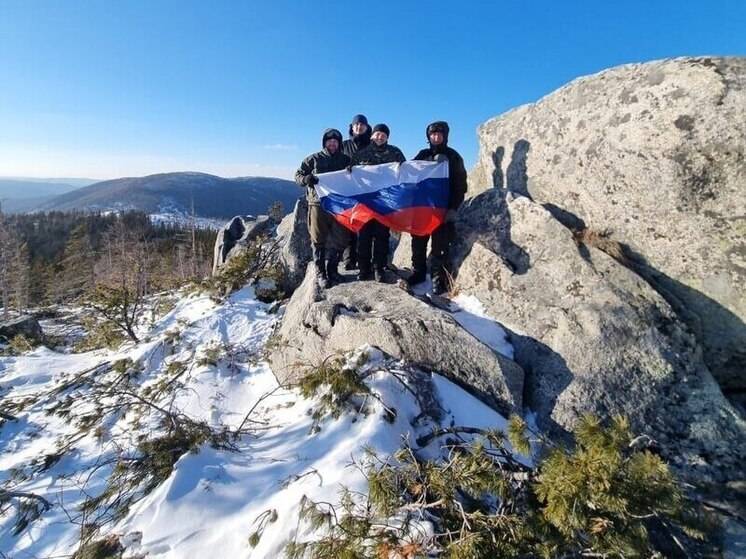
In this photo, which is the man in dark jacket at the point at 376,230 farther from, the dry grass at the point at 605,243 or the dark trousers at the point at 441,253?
the dry grass at the point at 605,243

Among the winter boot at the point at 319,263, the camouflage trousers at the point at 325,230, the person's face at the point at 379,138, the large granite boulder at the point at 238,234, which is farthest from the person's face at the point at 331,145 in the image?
the large granite boulder at the point at 238,234

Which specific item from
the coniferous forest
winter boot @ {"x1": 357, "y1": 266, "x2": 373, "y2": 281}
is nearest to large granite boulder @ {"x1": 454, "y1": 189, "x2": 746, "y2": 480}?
winter boot @ {"x1": 357, "y1": 266, "x2": 373, "y2": 281}

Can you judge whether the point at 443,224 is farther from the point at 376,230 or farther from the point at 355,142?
the point at 355,142

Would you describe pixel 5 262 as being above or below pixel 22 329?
below

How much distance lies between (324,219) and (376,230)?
1.05m

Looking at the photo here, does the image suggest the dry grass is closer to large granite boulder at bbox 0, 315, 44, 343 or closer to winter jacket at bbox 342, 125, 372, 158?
winter jacket at bbox 342, 125, 372, 158

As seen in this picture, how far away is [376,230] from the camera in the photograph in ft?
25.0

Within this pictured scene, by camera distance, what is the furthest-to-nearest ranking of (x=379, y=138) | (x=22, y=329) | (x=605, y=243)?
1. (x=22, y=329)
2. (x=379, y=138)
3. (x=605, y=243)

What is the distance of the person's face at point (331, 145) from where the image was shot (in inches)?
316

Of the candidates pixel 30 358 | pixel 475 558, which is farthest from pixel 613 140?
pixel 30 358

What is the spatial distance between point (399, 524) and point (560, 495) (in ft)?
3.50

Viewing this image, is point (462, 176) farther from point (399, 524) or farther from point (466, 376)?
point (399, 524)

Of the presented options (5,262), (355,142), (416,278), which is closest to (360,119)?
(355,142)

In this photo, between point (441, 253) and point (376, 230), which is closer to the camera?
point (441, 253)
